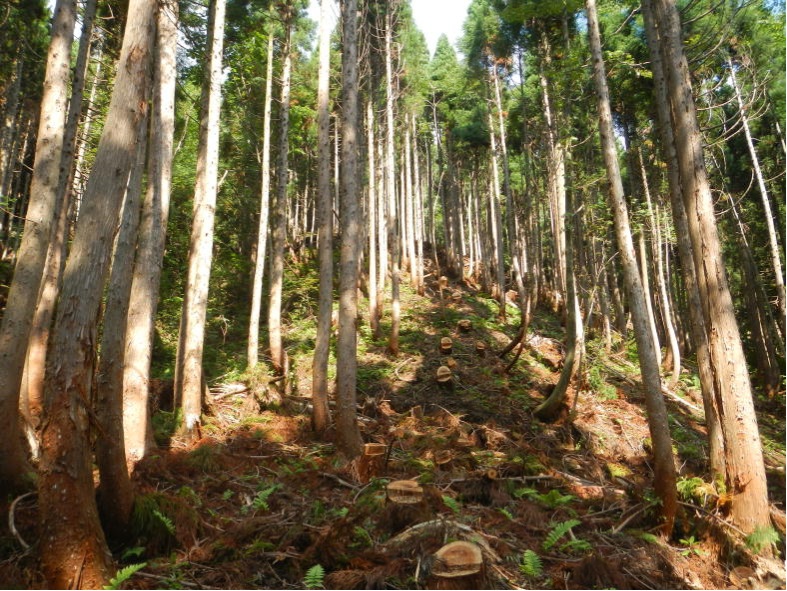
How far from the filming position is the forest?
164 inches

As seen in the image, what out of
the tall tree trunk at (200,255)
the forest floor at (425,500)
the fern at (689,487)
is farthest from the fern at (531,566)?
the tall tree trunk at (200,255)

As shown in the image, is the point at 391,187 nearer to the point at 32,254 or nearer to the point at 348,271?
the point at 348,271

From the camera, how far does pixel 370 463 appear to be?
281 inches

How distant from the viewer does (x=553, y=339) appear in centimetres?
1761

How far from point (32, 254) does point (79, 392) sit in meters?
3.30

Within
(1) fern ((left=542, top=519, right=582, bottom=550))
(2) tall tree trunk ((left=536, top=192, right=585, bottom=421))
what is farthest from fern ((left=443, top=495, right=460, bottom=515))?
(2) tall tree trunk ((left=536, top=192, right=585, bottom=421))

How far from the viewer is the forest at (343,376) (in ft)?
13.7

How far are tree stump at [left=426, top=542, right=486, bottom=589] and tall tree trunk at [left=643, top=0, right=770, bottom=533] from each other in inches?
144

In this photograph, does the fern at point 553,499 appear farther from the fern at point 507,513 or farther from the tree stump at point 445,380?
the tree stump at point 445,380

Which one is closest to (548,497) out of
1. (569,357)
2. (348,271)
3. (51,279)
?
(348,271)

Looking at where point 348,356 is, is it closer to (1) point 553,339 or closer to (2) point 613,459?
(2) point 613,459

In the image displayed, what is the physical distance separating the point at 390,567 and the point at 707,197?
232 inches

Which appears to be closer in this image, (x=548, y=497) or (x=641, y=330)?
(x=641, y=330)

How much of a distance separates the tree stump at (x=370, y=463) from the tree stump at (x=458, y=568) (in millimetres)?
3028
